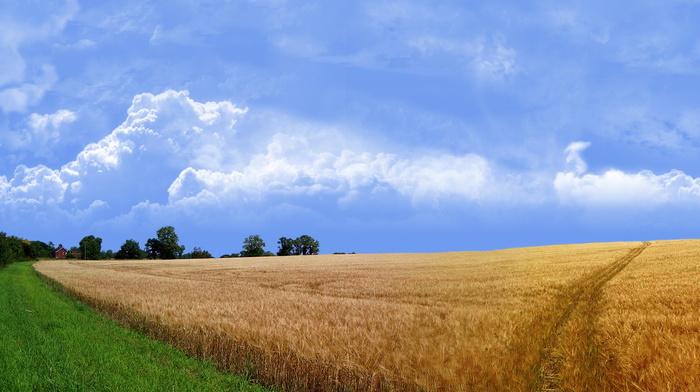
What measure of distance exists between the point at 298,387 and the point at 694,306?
33.4 feet

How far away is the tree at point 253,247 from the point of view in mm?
116875

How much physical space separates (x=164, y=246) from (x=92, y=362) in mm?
116849

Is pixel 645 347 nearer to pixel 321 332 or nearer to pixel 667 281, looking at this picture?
pixel 321 332

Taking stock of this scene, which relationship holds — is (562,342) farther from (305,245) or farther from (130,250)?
(130,250)

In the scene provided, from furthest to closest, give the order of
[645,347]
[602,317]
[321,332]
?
1. [602,317]
2. [321,332]
3. [645,347]

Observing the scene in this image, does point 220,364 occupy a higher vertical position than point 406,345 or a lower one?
lower

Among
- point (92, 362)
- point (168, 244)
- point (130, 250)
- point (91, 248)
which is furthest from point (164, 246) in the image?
point (92, 362)

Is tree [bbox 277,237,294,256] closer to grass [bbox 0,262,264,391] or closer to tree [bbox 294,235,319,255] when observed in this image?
tree [bbox 294,235,319,255]

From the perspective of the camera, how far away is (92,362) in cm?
847

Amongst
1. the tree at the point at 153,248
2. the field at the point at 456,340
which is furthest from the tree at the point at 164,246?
the field at the point at 456,340

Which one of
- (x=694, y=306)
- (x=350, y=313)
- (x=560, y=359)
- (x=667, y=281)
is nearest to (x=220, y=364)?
(x=350, y=313)

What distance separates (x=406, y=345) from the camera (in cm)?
786

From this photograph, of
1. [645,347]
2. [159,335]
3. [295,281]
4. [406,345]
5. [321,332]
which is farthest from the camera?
[295,281]

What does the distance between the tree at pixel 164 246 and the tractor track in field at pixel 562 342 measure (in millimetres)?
116485
